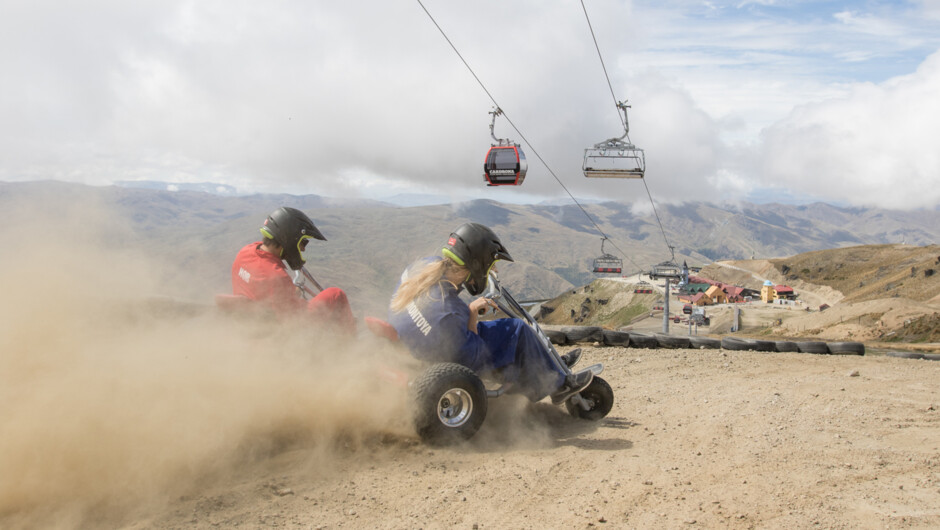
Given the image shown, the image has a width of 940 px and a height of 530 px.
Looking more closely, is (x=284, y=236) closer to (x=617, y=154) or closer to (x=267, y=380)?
(x=267, y=380)

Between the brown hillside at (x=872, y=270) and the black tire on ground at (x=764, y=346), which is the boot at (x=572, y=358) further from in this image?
the brown hillside at (x=872, y=270)

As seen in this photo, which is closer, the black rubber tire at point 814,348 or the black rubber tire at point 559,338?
the black rubber tire at point 559,338

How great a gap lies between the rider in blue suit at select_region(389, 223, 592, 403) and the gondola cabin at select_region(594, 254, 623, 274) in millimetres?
60635

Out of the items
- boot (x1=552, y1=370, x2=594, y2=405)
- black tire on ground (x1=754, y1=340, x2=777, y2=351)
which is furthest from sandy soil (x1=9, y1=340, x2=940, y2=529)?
black tire on ground (x1=754, y1=340, x2=777, y2=351)

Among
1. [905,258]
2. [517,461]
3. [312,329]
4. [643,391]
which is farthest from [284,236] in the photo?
[905,258]

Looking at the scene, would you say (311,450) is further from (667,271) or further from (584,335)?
(667,271)

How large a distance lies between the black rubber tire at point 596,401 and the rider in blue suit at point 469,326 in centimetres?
62

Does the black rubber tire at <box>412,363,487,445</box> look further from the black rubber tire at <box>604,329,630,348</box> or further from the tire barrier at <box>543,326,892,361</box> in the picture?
the black rubber tire at <box>604,329,630,348</box>

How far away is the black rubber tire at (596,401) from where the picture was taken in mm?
7133

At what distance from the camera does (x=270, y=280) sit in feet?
20.6

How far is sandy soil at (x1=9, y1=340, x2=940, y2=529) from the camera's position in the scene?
13.8ft

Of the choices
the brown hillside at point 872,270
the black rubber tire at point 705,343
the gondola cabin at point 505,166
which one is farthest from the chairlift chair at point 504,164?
the brown hillside at point 872,270

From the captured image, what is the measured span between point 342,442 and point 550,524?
2.13 metres

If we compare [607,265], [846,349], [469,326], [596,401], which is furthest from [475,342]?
[607,265]
